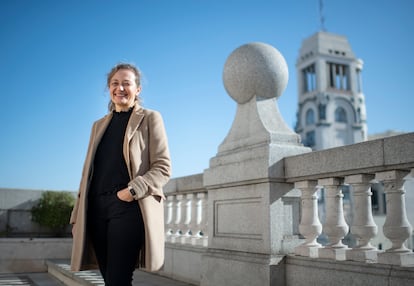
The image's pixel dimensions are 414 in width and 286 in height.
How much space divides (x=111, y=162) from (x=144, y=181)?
0.34m

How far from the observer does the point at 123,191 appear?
247cm

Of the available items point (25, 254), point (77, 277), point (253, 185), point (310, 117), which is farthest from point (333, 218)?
point (310, 117)

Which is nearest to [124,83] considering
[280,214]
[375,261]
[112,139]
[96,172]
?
[112,139]

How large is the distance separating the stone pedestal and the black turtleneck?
5.77 feet

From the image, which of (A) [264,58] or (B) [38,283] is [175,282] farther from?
(A) [264,58]

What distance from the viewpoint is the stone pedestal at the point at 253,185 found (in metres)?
4.07

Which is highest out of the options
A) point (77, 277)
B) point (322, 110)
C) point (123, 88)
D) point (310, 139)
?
point (322, 110)

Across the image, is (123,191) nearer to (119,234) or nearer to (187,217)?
(119,234)

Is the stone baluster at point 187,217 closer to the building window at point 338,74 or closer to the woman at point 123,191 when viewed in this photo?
the woman at point 123,191

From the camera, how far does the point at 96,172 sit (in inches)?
108

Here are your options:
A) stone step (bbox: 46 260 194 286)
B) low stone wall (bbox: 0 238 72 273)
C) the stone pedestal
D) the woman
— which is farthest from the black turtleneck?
low stone wall (bbox: 0 238 72 273)

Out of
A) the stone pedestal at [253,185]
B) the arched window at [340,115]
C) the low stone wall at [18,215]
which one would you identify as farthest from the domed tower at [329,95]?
the stone pedestal at [253,185]

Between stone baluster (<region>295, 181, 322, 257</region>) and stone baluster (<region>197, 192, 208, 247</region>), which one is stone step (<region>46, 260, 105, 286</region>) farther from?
stone baluster (<region>295, 181, 322, 257</region>)

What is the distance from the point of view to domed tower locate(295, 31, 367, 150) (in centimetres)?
5684
